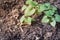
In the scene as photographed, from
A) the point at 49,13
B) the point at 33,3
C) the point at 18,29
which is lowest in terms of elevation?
the point at 18,29

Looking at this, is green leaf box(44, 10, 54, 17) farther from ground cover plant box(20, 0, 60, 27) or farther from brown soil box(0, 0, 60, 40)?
brown soil box(0, 0, 60, 40)

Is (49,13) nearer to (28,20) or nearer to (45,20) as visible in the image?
(45,20)

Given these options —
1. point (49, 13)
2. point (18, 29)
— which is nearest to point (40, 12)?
point (49, 13)

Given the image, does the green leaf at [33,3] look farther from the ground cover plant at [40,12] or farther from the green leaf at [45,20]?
the green leaf at [45,20]

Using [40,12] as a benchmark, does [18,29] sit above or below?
below

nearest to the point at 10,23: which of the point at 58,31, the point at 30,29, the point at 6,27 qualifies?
the point at 6,27

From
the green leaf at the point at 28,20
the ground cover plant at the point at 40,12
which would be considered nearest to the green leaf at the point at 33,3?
the ground cover plant at the point at 40,12
